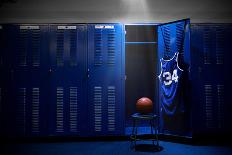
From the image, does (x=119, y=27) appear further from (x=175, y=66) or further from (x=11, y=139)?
(x=11, y=139)

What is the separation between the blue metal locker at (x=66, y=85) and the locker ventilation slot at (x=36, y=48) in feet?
0.68

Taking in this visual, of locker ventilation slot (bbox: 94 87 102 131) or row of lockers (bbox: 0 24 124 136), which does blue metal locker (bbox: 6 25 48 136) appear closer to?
row of lockers (bbox: 0 24 124 136)

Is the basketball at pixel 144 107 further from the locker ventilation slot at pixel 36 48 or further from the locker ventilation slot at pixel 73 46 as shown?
the locker ventilation slot at pixel 36 48

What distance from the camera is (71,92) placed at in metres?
4.12

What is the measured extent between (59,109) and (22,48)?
3.79 ft

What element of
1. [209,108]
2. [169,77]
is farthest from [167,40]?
[209,108]

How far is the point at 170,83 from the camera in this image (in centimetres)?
409

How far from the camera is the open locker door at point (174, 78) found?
12.9 feet

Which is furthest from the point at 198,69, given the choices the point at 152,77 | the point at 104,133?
the point at 104,133

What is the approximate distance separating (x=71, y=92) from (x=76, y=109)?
0.29 meters

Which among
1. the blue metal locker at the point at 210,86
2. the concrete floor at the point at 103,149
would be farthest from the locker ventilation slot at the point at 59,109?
the blue metal locker at the point at 210,86

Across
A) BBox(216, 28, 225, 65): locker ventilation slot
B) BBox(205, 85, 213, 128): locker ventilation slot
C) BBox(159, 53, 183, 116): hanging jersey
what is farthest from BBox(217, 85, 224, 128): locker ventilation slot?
BBox(159, 53, 183, 116): hanging jersey

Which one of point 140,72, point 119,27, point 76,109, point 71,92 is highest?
point 119,27

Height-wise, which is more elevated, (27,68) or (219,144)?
(27,68)
